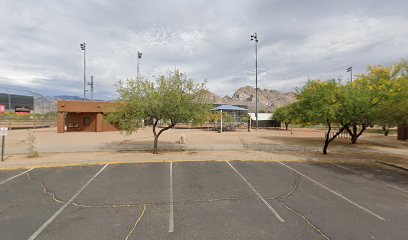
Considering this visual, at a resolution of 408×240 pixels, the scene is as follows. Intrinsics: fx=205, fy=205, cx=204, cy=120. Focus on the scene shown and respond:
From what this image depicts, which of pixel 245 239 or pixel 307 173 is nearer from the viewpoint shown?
pixel 245 239

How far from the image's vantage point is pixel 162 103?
1308 cm

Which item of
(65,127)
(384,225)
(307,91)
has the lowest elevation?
(384,225)

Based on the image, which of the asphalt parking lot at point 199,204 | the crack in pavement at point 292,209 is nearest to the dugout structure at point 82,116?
the asphalt parking lot at point 199,204

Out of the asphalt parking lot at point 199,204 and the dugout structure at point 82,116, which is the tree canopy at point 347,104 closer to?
the asphalt parking lot at point 199,204

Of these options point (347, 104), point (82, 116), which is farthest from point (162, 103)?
point (82, 116)

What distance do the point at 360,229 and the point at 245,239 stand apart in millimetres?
3175

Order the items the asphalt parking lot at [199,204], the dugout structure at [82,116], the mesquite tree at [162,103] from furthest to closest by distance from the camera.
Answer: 1. the dugout structure at [82,116]
2. the mesquite tree at [162,103]
3. the asphalt parking lot at [199,204]

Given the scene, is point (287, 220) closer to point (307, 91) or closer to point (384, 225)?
point (384, 225)

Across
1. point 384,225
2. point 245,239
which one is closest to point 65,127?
point 245,239

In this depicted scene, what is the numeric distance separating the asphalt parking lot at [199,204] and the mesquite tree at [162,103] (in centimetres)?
381

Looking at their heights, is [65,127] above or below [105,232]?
above

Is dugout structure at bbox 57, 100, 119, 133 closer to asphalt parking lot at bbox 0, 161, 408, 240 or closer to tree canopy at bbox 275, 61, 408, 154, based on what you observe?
asphalt parking lot at bbox 0, 161, 408, 240

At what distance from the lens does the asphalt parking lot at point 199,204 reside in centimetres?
515

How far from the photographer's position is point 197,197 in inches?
285
